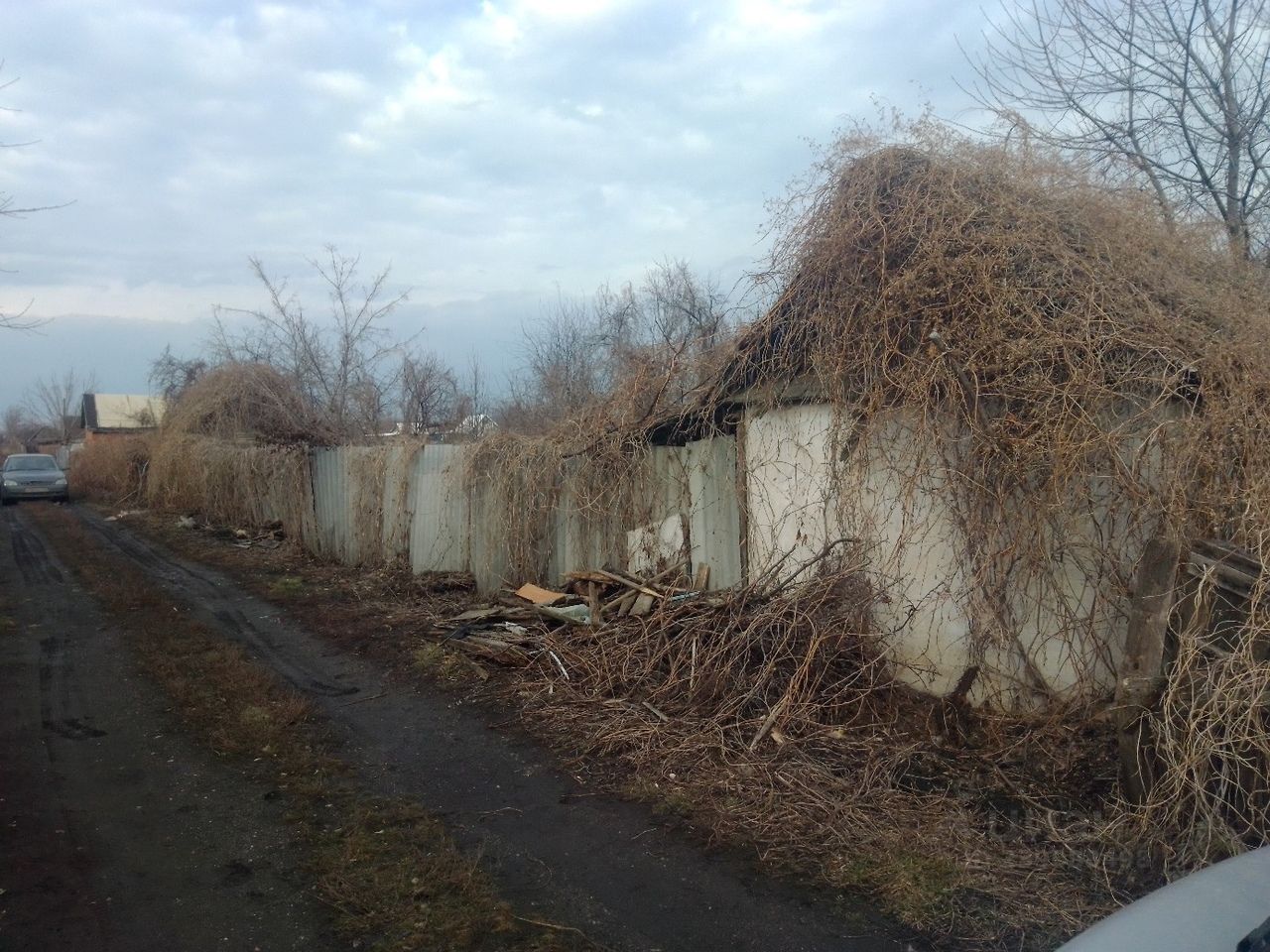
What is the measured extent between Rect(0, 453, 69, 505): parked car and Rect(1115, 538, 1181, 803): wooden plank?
30002 millimetres

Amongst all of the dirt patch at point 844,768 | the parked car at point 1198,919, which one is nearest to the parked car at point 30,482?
the dirt patch at point 844,768

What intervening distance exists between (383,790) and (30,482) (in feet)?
88.7

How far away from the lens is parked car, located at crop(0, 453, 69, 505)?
2711 centimetres

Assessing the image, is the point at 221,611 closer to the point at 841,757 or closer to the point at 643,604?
the point at 643,604

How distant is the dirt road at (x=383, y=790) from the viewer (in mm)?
4051

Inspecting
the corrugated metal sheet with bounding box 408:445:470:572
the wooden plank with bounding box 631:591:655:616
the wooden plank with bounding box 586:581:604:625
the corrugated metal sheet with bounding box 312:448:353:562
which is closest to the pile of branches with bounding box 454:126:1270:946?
the wooden plank with bounding box 631:591:655:616

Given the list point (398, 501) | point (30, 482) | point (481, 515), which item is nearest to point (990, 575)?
point (481, 515)

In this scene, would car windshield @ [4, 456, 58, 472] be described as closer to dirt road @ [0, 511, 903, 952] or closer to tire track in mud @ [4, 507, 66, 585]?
tire track in mud @ [4, 507, 66, 585]

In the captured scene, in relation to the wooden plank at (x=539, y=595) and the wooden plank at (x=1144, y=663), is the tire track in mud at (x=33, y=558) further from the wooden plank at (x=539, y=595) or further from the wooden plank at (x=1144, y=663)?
the wooden plank at (x=1144, y=663)

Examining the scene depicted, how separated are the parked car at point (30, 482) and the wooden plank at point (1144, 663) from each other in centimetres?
3000

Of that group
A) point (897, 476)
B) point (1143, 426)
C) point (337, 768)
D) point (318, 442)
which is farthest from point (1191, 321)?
point (318, 442)

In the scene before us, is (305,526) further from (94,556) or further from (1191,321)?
(1191,321)

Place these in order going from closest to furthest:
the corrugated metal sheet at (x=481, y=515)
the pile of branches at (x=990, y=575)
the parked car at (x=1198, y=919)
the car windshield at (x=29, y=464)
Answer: the parked car at (x=1198, y=919)
the pile of branches at (x=990, y=575)
the corrugated metal sheet at (x=481, y=515)
the car windshield at (x=29, y=464)

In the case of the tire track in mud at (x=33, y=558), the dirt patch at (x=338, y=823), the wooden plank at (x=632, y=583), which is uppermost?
the wooden plank at (x=632, y=583)
